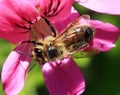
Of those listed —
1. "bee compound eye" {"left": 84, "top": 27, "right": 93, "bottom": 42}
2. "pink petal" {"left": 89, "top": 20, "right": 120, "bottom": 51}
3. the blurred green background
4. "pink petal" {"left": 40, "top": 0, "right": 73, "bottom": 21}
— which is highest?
"pink petal" {"left": 40, "top": 0, "right": 73, "bottom": 21}

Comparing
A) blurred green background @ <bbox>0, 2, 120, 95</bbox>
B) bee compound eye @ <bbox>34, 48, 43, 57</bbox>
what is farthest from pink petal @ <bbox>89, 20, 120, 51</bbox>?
blurred green background @ <bbox>0, 2, 120, 95</bbox>

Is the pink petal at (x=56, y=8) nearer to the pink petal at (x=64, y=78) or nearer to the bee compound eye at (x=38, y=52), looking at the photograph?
the bee compound eye at (x=38, y=52)

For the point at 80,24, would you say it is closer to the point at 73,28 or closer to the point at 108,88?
the point at 73,28

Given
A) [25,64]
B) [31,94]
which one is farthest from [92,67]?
[25,64]

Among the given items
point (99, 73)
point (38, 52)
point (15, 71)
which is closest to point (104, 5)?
point (38, 52)

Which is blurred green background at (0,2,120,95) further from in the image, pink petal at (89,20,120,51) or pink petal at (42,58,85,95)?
pink petal at (89,20,120,51)

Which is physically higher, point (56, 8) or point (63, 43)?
point (56, 8)

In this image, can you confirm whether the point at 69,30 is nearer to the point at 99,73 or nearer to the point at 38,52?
the point at 38,52
